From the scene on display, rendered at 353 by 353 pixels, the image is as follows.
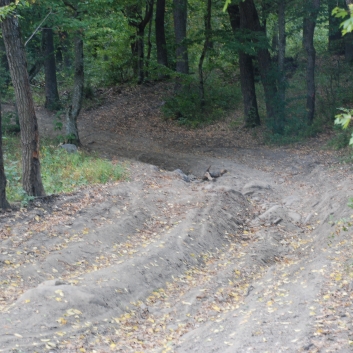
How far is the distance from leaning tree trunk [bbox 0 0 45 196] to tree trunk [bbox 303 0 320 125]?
12.2 meters

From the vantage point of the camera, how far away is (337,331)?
18.4 feet

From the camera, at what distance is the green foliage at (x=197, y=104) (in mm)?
24094

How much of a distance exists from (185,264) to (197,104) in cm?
1627

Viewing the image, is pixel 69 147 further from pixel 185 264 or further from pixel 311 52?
pixel 311 52

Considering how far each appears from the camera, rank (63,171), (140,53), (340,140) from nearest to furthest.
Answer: (63,171) → (340,140) → (140,53)

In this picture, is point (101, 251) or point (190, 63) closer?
point (101, 251)

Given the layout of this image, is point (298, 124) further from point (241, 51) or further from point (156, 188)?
point (156, 188)

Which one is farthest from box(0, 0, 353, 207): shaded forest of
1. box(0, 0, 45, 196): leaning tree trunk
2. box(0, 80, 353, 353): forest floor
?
box(0, 80, 353, 353): forest floor

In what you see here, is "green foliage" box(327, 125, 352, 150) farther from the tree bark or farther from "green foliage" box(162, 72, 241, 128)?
the tree bark

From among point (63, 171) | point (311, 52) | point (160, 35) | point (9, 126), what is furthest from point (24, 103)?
point (160, 35)

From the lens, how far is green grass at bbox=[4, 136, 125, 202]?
1218 cm

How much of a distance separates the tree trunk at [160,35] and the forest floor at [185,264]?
12980 mm

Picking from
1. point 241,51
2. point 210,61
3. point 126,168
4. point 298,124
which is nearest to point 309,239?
point 126,168

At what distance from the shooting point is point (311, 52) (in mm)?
19938
